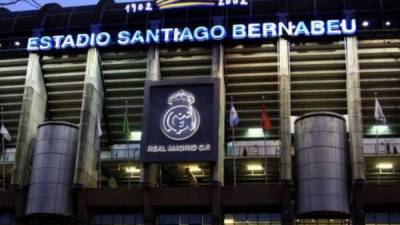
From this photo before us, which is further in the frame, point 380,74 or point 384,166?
point 384,166

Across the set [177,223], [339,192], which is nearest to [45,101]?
[177,223]

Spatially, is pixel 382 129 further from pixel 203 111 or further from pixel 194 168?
pixel 194 168

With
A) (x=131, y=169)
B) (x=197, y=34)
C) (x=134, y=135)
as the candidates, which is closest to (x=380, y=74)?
(x=197, y=34)

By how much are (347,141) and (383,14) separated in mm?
12101

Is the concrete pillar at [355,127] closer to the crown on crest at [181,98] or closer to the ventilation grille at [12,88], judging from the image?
the crown on crest at [181,98]

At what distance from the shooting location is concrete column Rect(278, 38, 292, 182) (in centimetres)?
5128

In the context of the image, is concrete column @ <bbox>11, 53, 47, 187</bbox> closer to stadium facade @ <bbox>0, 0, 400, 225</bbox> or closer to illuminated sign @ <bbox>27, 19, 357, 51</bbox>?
stadium facade @ <bbox>0, 0, 400, 225</bbox>

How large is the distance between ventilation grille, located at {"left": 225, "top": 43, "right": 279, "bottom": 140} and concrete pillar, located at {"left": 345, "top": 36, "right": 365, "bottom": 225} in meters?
6.77

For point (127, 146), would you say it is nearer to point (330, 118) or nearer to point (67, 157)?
point (67, 157)

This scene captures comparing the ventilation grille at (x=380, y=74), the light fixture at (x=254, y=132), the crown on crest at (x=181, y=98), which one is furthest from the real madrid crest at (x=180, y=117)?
the ventilation grille at (x=380, y=74)

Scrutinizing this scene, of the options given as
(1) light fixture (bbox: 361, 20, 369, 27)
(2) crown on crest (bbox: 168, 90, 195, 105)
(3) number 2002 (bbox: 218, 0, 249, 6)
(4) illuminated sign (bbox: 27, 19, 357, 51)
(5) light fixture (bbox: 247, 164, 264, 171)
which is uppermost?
(3) number 2002 (bbox: 218, 0, 249, 6)

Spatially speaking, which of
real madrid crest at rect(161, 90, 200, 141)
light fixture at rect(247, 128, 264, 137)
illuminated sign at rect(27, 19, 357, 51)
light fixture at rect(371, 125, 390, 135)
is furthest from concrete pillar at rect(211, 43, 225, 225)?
light fixture at rect(371, 125, 390, 135)

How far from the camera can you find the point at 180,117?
53.4 meters

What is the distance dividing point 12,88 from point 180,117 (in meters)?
18.6
